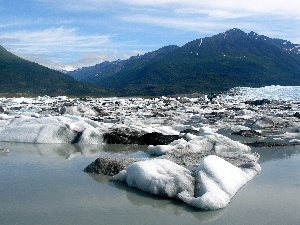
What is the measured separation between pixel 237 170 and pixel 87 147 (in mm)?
6249

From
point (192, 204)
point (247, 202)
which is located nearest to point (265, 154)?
point (247, 202)

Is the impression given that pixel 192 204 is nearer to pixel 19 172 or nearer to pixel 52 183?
pixel 52 183

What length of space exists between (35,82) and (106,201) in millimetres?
157067

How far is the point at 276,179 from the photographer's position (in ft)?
31.0

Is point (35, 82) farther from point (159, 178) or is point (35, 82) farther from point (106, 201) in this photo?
point (106, 201)

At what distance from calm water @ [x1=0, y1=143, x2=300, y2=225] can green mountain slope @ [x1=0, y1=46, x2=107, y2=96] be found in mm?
132603

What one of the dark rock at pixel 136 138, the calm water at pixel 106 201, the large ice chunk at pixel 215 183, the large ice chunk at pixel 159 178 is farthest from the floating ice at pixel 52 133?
the large ice chunk at pixel 215 183

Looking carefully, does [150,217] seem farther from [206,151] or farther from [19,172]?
[206,151]

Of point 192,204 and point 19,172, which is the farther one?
point 19,172

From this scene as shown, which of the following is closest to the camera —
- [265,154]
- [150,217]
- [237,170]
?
[150,217]

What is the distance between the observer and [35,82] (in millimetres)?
157625

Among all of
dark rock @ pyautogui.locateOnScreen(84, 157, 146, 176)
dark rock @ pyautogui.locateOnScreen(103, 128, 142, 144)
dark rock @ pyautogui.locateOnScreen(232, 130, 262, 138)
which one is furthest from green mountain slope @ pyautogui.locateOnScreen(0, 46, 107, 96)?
dark rock @ pyautogui.locateOnScreen(84, 157, 146, 176)

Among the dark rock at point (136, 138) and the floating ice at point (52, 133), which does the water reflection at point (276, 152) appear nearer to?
the dark rock at point (136, 138)

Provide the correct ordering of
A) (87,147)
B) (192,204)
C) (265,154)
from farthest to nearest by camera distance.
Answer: (87,147) < (265,154) < (192,204)
